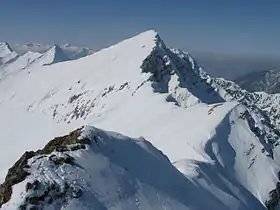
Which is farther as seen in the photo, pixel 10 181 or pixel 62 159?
pixel 62 159

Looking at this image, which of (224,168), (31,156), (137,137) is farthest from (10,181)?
(137,137)

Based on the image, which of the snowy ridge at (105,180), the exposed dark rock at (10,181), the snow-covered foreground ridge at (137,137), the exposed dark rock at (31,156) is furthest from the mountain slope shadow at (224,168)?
the exposed dark rock at (10,181)

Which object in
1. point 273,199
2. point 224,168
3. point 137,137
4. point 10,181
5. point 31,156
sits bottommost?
point 273,199

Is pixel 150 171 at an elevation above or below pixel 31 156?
below

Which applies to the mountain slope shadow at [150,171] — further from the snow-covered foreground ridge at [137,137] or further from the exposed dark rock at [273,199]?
the exposed dark rock at [273,199]

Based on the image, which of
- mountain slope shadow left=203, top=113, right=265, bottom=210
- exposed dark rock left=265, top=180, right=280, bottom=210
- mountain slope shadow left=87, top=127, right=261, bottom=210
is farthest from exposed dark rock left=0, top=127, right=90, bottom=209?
exposed dark rock left=265, top=180, right=280, bottom=210

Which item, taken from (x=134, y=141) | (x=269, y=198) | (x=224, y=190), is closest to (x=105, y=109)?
(x=269, y=198)

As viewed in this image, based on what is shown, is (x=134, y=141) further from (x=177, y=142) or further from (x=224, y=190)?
(x=177, y=142)

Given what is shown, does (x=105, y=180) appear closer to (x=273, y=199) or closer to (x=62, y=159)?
(x=62, y=159)
